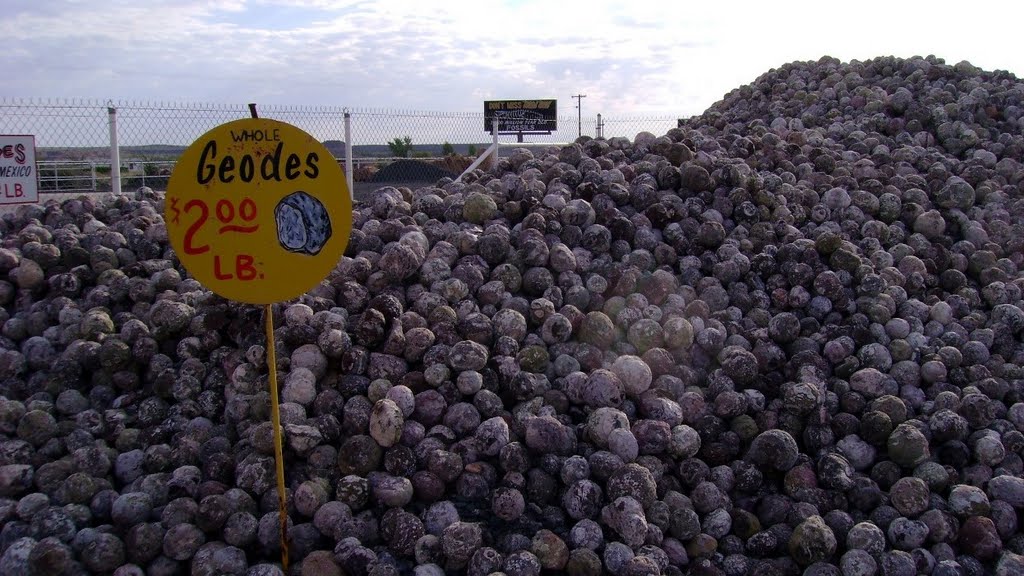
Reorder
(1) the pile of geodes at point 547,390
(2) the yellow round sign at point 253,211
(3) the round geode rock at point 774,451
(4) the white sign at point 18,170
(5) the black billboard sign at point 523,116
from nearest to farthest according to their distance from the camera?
(2) the yellow round sign at point 253,211 → (1) the pile of geodes at point 547,390 → (3) the round geode rock at point 774,451 → (4) the white sign at point 18,170 → (5) the black billboard sign at point 523,116

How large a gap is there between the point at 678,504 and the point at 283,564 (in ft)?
5.93

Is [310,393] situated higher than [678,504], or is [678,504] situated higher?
[310,393]

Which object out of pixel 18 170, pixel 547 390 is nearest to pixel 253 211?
pixel 547 390

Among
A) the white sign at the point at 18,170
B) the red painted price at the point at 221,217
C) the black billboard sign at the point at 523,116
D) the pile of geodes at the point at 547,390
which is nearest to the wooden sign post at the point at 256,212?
the red painted price at the point at 221,217

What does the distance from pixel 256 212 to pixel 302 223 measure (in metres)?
0.19

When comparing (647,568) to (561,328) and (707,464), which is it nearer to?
(707,464)

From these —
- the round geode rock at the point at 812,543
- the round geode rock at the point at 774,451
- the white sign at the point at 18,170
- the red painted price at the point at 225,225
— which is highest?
the white sign at the point at 18,170

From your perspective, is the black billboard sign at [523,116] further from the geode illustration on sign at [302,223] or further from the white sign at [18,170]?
the geode illustration on sign at [302,223]

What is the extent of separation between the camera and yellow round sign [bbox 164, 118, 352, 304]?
3.03m

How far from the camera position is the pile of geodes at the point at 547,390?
130 inches

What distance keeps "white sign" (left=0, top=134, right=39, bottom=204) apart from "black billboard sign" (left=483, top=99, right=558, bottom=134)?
6319mm

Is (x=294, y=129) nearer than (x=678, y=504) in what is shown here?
Yes

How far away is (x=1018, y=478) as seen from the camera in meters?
3.75

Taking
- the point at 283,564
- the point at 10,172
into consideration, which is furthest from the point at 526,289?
the point at 10,172
